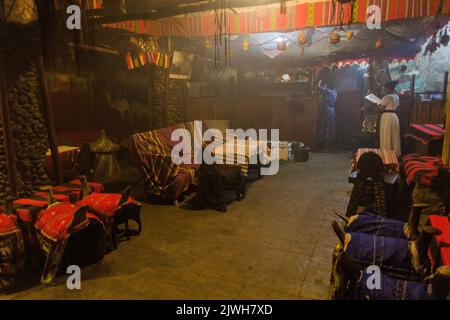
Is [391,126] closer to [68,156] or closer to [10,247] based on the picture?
[68,156]

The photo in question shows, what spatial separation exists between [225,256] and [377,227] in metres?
1.92

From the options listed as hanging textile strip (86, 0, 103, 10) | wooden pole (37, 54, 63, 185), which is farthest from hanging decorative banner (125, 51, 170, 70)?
wooden pole (37, 54, 63, 185)

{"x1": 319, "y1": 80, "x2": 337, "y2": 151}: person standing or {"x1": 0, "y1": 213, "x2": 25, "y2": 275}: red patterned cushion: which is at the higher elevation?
{"x1": 319, "y1": 80, "x2": 337, "y2": 151}: person standing

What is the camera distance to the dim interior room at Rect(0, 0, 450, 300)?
363 centimetres

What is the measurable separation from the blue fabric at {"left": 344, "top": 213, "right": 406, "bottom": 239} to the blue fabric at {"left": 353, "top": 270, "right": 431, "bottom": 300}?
100 cm

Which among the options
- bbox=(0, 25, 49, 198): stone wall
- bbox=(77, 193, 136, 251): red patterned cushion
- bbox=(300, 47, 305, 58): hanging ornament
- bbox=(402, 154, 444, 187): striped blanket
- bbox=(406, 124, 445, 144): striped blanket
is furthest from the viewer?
bbox=(300, 47, 305, 58): hanging ornament

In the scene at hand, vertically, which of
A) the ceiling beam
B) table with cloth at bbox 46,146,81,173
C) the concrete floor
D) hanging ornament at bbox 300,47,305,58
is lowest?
the concrete floor

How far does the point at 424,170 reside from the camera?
17.5ft

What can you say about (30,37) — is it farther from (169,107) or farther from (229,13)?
(169,107)

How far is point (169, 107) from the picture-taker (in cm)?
995

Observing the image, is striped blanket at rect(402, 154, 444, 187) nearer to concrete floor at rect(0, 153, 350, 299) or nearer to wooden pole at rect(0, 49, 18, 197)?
concrete floor at rect(0, 153, 350, 299)

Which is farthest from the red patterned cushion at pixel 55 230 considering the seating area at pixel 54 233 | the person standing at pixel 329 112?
the person standing at pixel 329 112

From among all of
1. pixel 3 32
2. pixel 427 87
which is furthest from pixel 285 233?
pixel 427 87

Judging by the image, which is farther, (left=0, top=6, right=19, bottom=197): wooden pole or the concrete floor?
(left=0, top=6, right=19, bottom=197): wooden pole
